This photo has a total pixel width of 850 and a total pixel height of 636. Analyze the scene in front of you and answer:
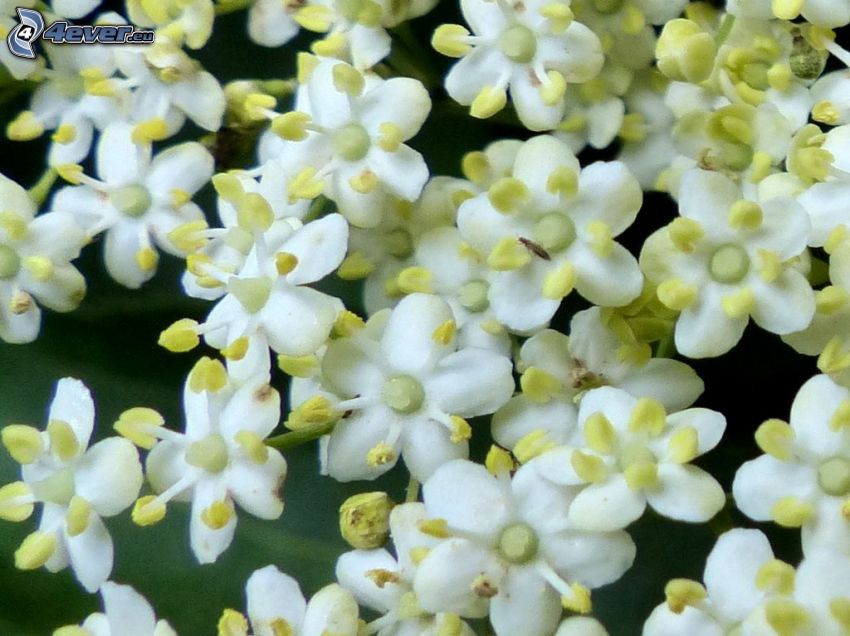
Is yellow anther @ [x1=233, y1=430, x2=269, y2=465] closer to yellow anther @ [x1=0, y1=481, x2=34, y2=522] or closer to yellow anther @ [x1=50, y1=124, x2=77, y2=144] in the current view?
yellow anther @ [x1=0, y1=481, x2=34, y2=522]


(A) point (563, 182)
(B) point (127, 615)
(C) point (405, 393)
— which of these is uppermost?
(A) point (563, 182)

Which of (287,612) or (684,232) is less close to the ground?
(684,232)

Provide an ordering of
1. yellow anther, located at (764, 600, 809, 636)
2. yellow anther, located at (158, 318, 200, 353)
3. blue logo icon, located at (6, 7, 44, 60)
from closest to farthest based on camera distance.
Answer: yellow anther, located at (764, 600, 809, 636), yellow anther, located at (158, 318, 200, 353), blue logo icon, located at (6, 7, 44, 60)

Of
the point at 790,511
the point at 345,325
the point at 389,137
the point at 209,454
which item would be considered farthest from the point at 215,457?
the point at 790,511

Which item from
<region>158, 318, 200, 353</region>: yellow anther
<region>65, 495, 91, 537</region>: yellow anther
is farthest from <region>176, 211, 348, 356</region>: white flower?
<region>65, 495, 91, 537</region>: yellow anther

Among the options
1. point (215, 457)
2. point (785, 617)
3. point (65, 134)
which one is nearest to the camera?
point (785, 617)

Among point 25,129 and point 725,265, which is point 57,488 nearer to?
point 25,129

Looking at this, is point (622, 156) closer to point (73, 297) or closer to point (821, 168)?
point (821, 168)
